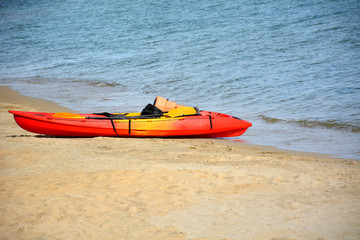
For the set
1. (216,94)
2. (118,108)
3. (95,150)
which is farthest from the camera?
(216,94)

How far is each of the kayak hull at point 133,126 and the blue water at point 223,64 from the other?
2.27 feet

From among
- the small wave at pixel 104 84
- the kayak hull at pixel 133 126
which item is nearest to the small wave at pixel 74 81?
the small wave at pixel 104 84

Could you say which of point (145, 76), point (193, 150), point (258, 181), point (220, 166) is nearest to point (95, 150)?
point (193, 150)

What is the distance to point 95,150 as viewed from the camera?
657cm

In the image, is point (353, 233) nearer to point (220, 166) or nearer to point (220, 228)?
point (220, 228)

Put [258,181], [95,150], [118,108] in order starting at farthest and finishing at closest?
[118,108]
[95,150]
[258,181]

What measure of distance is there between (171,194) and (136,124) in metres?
3.52

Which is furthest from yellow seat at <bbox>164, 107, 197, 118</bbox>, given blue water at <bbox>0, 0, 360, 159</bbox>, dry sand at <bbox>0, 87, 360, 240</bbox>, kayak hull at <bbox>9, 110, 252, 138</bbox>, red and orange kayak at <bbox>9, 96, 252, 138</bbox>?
dry sand at <bbox>0, 87, 360, 240</bbox>

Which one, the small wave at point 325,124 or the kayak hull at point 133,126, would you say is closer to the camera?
the kayak hull at point 133,126

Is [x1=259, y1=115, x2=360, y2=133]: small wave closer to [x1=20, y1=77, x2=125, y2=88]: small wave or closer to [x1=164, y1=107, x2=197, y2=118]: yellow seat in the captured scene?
[x1=164, y1=107, x2=197, y2=118]: yellow seat

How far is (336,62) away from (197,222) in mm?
12088

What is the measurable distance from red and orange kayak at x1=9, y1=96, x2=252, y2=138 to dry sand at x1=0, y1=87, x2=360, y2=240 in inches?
39.5

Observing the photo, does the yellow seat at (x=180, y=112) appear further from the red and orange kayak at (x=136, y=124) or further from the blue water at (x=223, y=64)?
the blue water at (x=223, y=64)

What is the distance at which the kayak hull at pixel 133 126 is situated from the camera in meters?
7.50
